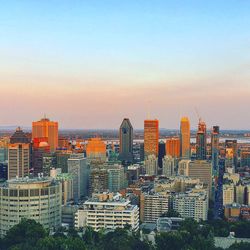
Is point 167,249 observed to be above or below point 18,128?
below

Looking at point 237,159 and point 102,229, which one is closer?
point 102,229

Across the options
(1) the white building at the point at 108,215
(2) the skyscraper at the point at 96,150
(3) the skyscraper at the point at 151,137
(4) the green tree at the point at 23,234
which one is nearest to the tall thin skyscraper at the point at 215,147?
(3) the skyscraper at the point at 151,137

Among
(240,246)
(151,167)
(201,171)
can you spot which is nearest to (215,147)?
(151,167)

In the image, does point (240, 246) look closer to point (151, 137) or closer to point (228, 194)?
point (228, 194)

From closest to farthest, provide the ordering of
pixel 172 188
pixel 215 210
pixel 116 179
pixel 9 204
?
pixel 9 204 < pixel 215 210 < pixel 172 188 < pixel 116 179


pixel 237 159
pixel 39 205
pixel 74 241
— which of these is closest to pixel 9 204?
pixel 39 205

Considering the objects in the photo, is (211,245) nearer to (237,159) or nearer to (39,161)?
(39,161)

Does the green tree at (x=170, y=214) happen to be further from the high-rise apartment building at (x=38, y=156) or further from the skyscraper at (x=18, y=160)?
the high-rise apartment building at (x=38, y=156)

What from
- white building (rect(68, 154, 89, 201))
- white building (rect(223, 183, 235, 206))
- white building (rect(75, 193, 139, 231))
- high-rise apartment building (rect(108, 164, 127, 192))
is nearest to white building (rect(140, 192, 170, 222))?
white building (rect(223, 183, 235, 206))
